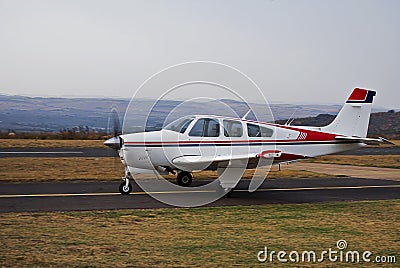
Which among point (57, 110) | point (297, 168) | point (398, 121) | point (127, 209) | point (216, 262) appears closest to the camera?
point (216, 262)

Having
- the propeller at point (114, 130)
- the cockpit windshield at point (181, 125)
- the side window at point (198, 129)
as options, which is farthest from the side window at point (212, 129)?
the propeller at point (114, 130)

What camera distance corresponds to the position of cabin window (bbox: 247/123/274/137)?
16312 millimetres

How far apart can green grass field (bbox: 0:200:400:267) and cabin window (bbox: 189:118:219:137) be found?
3.18 metres

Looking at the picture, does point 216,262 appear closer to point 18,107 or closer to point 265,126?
point 265,126

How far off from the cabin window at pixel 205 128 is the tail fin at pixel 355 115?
4040 mm

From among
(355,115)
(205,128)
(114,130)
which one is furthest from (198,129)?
(355,115)

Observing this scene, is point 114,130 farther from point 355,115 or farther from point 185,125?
point 355,115

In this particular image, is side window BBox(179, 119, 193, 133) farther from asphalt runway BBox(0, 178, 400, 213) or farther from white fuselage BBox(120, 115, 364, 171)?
asphalt runway BBox(0, 178, 400, 213)

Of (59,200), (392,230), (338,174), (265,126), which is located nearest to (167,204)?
(59,200)

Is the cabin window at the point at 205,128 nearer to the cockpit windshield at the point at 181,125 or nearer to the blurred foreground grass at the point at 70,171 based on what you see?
the cockpit windshield at the point at 181,125

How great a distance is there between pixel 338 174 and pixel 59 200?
11.7 metres

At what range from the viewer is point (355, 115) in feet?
61.2

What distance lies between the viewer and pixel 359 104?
1884cm

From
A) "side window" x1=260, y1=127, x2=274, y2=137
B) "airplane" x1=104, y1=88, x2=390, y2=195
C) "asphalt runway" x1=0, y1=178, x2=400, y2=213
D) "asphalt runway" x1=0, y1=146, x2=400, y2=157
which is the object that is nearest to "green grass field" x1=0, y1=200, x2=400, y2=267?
"asphalt runway" x1=0, y1=178, x2=400, y2=213
